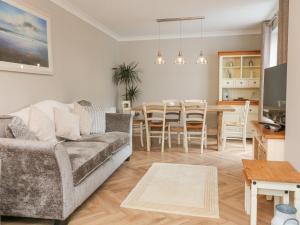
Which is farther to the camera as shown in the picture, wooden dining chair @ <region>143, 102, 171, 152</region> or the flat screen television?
wooden dining chair @ <region>143, 102, 171, 152</region>

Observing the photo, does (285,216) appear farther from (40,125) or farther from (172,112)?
(172,112)

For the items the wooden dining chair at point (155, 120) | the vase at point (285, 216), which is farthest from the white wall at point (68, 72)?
the vase at point (285, 216)

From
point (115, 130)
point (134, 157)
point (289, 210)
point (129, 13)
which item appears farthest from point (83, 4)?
point (289, 210)

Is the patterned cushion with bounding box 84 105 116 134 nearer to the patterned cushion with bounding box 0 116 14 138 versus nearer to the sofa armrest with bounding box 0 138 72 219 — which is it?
the patterned cushion with bounding box 0 116 14 138

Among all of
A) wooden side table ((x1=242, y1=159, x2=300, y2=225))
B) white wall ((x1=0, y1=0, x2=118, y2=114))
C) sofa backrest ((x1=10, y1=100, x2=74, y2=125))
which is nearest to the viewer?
wooden side table ((x1=242, y1=159, x2=300, y2=225))

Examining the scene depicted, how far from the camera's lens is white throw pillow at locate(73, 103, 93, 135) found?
3.54 meters

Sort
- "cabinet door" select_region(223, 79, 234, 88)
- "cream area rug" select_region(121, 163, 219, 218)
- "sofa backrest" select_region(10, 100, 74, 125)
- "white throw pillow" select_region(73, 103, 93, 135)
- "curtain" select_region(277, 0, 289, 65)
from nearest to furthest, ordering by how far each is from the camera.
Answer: "cream area rug" select_region(121, 163, 219, 218)
"sofa backrest" select_region(10, 100, 74, 125)
"curtain" select_region(277, 0, 289, 65)
"white throw pillow" select_region(73, 103, 93, 135)
"cabinet door" select_region(223, 79, 234, 88)

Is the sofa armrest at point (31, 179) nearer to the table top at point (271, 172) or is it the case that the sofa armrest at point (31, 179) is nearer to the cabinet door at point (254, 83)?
the table top at point (271, 172)

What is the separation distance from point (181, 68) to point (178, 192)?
4.11m

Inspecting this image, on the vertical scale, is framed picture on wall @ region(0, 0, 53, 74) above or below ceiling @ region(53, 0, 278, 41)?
below

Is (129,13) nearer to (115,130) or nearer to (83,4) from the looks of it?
(83,4)

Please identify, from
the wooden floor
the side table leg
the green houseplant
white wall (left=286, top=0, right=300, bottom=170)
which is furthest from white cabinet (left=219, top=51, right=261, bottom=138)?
the side table leg

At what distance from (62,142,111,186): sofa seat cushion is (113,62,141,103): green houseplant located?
11.4 feet

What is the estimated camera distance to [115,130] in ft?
13.1
